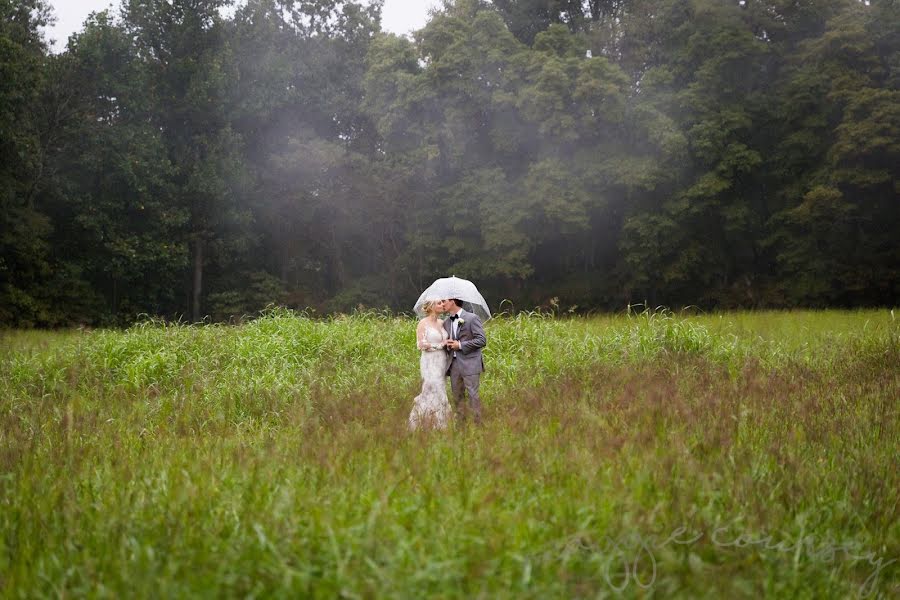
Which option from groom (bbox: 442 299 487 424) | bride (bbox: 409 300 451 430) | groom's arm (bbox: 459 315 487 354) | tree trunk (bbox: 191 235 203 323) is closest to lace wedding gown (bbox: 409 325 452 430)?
bride (bbox: 409 300 451 430)

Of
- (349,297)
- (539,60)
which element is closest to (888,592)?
(539,60)

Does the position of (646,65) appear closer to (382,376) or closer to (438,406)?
(382,376)

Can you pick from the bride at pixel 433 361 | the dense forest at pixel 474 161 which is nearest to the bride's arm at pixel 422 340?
the bride at pixel 433 361

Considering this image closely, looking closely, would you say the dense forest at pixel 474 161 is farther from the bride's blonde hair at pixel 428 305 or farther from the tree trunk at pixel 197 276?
the bride's blonde hair at pixel 428 305

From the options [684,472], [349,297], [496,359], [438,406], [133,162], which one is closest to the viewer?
[684,472]

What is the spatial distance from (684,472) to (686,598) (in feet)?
4.25

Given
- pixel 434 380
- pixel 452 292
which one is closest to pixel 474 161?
pixel 452 292

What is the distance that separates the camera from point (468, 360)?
281 inches

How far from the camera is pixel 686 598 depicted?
2920mm

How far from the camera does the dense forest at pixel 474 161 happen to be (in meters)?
25.7

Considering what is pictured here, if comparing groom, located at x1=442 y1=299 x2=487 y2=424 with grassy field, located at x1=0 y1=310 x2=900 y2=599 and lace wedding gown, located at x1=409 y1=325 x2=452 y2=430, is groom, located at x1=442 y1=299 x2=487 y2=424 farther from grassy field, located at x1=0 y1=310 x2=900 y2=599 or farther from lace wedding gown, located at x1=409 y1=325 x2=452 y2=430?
grassy field, located at x1=0 y1=310 x2=900 y2=599

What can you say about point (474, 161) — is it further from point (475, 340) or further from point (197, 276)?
point (475, 340)

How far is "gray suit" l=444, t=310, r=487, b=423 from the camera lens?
7.02 m

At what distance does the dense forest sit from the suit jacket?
2079 centimetres
